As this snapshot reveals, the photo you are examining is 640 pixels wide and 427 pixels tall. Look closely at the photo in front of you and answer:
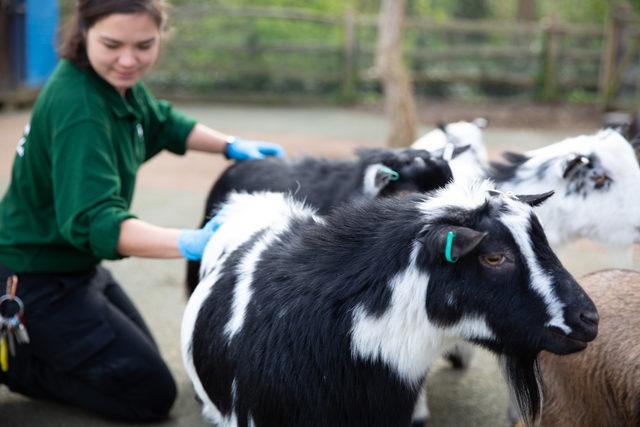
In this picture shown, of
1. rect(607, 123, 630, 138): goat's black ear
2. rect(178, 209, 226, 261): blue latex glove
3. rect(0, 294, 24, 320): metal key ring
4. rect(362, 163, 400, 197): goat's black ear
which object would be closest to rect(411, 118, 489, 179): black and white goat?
rect(362, 163, 400, 197): goat's black ear

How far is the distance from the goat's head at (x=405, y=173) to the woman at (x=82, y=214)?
2.93ft

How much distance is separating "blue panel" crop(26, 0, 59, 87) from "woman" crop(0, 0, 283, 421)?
10812 millimetres

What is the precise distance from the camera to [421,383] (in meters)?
2.63

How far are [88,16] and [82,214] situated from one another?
912 millimetres

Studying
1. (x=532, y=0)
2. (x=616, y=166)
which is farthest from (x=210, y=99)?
(x=616, y=166)

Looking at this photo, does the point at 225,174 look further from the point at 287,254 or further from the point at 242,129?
the point at 242,129

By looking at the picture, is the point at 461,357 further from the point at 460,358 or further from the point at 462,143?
the point at 462,143

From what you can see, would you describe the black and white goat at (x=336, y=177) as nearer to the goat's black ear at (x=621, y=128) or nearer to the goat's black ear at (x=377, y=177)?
the goat's black ear at (x=377, y=177)

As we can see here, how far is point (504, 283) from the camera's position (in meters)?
2.35

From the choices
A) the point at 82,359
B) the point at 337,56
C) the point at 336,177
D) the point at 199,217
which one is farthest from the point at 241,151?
the point at 337,56

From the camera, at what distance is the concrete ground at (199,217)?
391 centimetres

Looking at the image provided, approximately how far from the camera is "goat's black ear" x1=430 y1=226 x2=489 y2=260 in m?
2.23

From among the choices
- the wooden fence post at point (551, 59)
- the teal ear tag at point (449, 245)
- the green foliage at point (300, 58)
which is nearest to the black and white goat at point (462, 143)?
the teal ear tag at point (449, 245)

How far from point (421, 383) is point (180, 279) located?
11.1 ft
